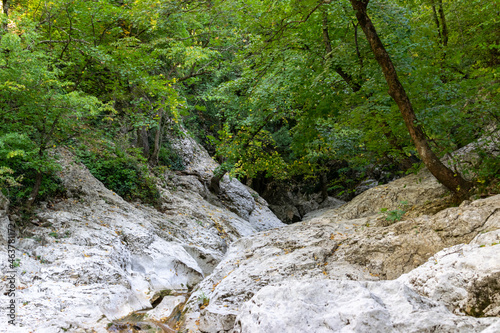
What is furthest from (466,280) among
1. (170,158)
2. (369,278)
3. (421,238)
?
(170,158)

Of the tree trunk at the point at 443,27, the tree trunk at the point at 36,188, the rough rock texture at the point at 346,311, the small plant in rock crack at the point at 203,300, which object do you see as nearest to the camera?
the rough rock texture at the point at 346,311

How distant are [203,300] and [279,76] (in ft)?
24.0

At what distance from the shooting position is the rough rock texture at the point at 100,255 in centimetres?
545

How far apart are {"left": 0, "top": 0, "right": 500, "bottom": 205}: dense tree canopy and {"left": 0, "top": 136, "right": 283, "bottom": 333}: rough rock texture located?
109 centimetres

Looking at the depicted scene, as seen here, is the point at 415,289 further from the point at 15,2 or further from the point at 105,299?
the point at 15,2

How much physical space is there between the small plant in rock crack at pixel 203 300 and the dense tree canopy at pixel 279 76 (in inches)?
164

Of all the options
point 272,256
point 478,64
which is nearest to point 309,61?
point 478,64

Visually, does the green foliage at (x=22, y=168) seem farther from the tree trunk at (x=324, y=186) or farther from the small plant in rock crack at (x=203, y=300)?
the tree trunk at (x=324, y=186)

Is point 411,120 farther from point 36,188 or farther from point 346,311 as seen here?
point 36,188

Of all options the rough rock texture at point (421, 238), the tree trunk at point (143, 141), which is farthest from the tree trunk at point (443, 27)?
the tree trunk at point (143, 141)

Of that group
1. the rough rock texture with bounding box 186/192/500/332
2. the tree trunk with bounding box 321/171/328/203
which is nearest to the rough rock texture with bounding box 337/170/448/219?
the rough rock texture with bounding box 186/192/500/332

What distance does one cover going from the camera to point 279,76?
10617 millimetres

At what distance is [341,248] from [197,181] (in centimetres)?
1033

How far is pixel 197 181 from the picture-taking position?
1577 cm
